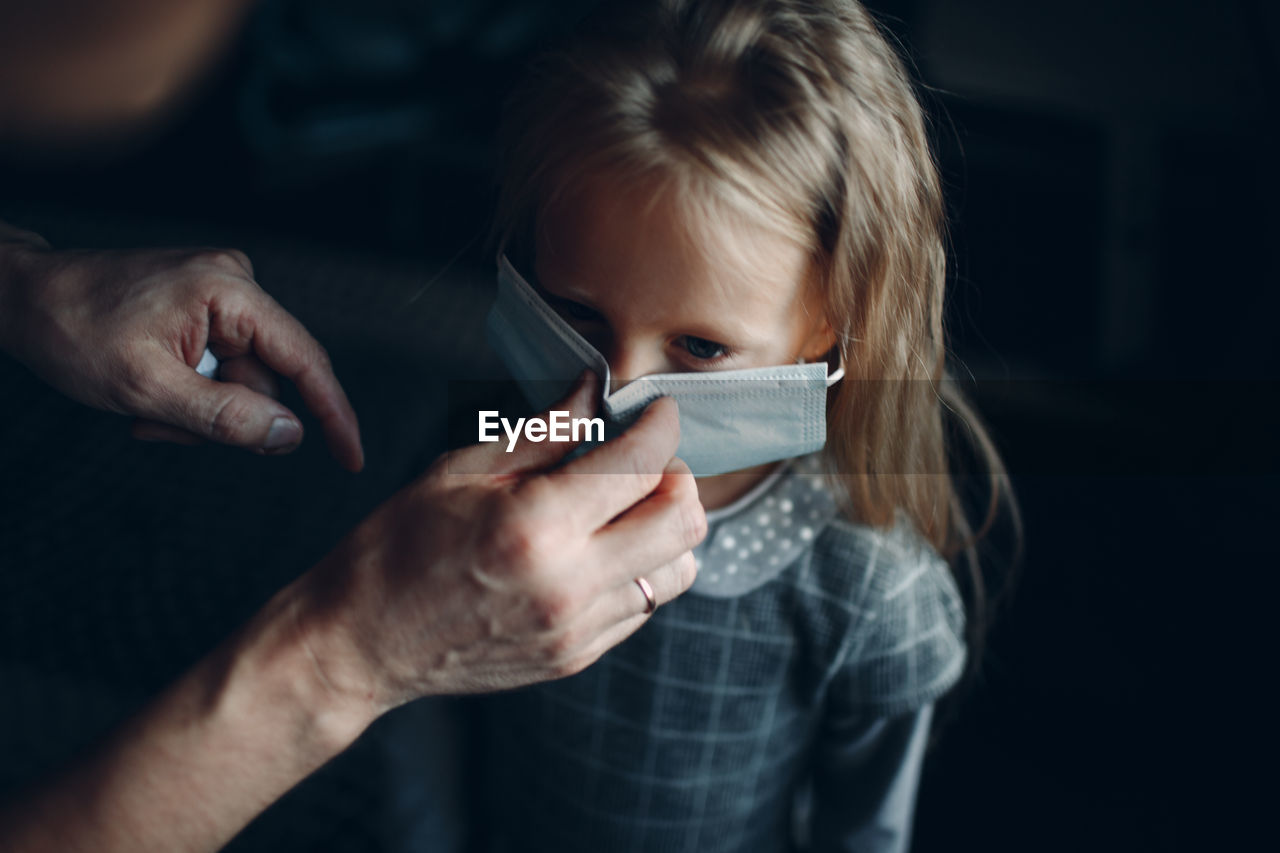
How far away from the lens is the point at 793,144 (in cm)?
52

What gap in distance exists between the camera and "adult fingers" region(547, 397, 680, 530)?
1.52 ft

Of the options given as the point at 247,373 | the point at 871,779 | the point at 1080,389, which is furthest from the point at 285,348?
the point at 1080,389

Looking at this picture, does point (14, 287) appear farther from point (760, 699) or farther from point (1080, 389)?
point (1080, 389)

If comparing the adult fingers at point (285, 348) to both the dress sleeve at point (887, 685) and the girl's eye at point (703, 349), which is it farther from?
the dress sleeve at point (887, 685)

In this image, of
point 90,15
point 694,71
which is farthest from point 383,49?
point 694,71

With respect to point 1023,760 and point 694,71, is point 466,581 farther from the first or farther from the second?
point 1023,760

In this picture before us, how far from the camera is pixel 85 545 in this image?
838 mm

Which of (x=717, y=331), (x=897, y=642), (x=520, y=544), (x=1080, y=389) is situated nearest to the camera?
(x=520, y=544)

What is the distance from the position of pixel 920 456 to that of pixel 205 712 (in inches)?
23.4

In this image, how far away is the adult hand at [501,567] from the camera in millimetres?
457

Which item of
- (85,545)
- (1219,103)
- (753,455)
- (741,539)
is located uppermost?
(1219,103)

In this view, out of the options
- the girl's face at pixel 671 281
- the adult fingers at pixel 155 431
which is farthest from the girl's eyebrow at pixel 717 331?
the adult fingers at pixel 155 431

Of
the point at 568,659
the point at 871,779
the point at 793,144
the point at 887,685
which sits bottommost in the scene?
the point at 871,779

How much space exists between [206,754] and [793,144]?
0.57 metres
